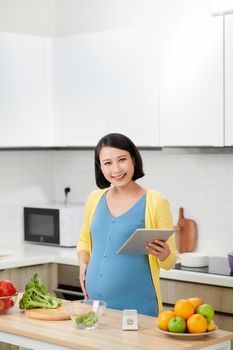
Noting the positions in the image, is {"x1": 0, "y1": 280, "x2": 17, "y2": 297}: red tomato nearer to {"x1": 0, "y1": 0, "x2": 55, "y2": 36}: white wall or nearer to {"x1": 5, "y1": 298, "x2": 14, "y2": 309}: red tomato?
{"x1": 5, "y1": 298, "x2": 14, "y2": 309}: red tomato

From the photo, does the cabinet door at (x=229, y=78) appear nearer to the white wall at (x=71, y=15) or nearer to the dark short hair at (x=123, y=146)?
the white wall at (x=71, y=15)

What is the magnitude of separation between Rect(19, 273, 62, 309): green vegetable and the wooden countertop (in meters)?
0.08

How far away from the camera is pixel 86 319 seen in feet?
11.2

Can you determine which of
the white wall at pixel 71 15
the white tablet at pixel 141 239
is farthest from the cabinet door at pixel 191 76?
the white tablet at pixel 141 239

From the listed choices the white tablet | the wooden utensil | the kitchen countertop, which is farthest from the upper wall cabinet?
the white tablet

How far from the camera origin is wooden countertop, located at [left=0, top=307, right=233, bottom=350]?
3.15 meters

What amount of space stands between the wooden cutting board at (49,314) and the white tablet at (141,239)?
1.22ft

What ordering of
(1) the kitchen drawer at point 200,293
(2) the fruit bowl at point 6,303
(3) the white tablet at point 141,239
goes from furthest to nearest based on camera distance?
(1) the kitchen drawer at point 200,293, (2) the fruit bowl at point 6,303, (3) the white tablet at point 141,239

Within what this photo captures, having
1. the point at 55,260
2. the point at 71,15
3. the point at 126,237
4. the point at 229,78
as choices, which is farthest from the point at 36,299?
the point at 71,15

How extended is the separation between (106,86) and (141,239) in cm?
193

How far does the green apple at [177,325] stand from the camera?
3.23m

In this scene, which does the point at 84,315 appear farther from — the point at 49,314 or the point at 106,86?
the point at 106,86

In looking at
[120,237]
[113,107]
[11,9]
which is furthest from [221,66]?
[11,9]

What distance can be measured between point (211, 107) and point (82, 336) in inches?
76.1
